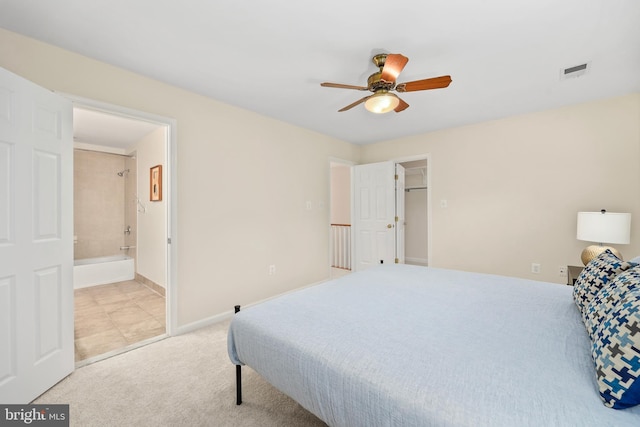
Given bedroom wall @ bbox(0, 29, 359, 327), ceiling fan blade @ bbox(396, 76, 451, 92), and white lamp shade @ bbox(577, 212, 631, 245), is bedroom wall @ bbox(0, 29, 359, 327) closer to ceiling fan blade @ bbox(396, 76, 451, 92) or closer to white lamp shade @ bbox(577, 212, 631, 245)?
ceiling fan blade @ bbox(396, 76, 451, 92)

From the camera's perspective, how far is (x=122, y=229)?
5043 millimetres

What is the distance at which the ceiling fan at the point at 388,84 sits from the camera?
190 centimetres

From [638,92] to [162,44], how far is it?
4.42 m

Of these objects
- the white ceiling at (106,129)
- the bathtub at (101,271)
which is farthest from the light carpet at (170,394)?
the bathtub at (101,271)

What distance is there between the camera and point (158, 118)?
2.49 meters

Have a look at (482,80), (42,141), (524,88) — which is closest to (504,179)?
(524,88)

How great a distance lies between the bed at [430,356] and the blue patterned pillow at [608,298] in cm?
8

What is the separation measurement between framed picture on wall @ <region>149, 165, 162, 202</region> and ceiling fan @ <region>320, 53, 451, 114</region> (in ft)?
9.53

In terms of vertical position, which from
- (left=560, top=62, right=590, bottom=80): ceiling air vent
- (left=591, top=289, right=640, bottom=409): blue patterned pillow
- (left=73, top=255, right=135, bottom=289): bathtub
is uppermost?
(left=560, top=62, right=590, bottom=80): ceiling air vent

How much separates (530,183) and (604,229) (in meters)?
0.97

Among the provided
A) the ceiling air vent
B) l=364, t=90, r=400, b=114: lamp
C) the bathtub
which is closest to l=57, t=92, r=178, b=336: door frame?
l=364, t=90, r=400, b=114: lamp

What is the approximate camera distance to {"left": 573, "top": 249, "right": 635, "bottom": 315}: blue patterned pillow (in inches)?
55.4

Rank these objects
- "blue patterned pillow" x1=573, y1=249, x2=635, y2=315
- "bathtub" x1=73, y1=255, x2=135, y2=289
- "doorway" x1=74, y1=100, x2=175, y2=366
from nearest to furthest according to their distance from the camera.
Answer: "blue patterned pillow" x1=573, y1=249, x2=635, y2=315 → "doorway" x1=74, y1=100, x2=175, y2=366 → "bathtub" x1=73, y1=255, x2=135, y2=289

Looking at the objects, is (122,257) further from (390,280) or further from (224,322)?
(390,280)
